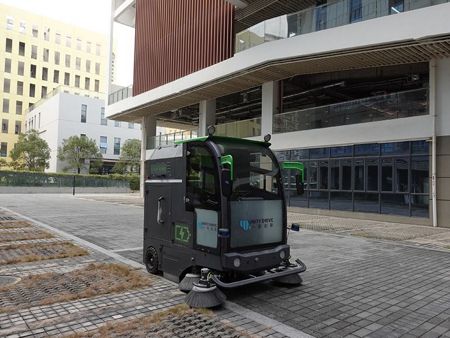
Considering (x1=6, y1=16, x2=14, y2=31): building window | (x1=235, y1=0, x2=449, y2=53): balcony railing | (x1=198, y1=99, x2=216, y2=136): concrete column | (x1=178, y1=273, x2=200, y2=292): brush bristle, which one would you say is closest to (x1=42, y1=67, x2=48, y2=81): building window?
(x1=6, y1=16, x2=14, y2=31): building window

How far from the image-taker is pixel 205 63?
23469 mm

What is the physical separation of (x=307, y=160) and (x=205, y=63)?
28.6ft

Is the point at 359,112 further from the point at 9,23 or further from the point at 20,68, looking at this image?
the point at 9,23

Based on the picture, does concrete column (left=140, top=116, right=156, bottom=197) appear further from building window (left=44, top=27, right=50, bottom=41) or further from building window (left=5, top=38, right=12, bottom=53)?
building window (left=44, top=27, right=50, bottom=41)

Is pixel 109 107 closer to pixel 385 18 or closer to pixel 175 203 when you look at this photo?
pixel 385 18

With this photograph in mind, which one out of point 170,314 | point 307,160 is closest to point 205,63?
point 307,160

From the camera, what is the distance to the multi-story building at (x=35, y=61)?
67.7 m

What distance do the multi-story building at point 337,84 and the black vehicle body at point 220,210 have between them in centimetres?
1089

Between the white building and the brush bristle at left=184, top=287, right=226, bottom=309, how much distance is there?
5294 cm

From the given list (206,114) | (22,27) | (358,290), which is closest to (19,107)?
(22,27)

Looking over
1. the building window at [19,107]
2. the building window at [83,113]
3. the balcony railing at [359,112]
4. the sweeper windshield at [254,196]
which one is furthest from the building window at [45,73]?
the sweeper windshield at [254,196]

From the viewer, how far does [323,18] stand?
1644cm

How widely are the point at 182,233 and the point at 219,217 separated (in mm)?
887

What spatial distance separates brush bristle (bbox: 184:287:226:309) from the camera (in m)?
4.72
